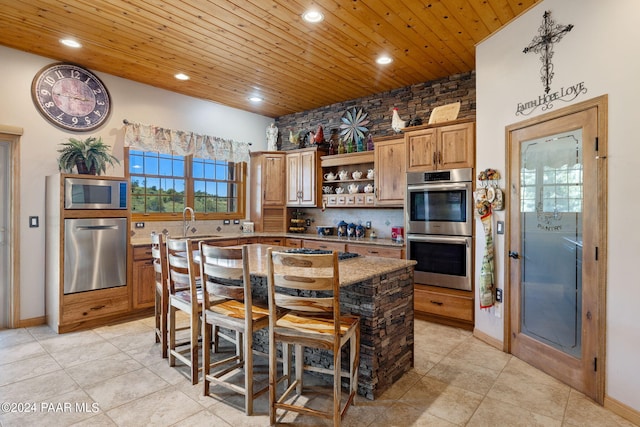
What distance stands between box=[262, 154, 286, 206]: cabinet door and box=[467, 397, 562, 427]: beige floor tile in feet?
14.0

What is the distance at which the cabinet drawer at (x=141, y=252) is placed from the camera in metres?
4.04

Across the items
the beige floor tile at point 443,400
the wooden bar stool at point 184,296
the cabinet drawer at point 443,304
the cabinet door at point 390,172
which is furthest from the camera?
the cabinet door at point 390,172

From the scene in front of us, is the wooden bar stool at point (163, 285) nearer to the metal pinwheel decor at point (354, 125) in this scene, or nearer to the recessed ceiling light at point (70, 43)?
the recessed ceiling light at point (70, 43)

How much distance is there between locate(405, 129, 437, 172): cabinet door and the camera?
13.0 feet

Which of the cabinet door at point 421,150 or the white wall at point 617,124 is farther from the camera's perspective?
the cabinet door at point 421,150

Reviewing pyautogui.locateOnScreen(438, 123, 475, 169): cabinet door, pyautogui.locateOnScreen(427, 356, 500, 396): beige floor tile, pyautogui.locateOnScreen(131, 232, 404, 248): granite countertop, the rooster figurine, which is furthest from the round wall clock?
pyautogui.locateOnScreen(427, 356, 500, 396): beige floor tile

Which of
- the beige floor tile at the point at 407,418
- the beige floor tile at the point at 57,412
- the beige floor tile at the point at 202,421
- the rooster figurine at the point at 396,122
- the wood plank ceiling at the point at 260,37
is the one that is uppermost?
the wood plank ceiling at the point at 260,37

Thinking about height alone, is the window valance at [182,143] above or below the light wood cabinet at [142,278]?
above

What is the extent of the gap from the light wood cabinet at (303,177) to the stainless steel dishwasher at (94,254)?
2.59m

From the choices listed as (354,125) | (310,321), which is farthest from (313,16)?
(310,321)

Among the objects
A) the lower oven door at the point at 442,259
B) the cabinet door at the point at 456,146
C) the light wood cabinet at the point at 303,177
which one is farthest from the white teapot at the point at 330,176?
the cabinet door at the point at 456,146

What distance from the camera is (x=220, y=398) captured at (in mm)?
2334

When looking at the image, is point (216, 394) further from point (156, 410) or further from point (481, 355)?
point (481, 355)

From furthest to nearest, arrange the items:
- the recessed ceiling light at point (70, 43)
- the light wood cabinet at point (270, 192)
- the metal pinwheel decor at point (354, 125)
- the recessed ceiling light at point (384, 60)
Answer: the light wood cabinet at point (270, 192) → the metal pinwheel decor at point (354, 125) → the recessed ceiling light at point (384, 60) → the recessed ceiling light at point (70, 43)
